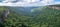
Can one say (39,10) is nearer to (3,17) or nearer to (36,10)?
(36,10)

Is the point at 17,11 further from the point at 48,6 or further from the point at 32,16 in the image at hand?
the point at 48,6

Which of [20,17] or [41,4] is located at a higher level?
[41,4]

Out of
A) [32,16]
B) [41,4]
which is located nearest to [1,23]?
[32,16]

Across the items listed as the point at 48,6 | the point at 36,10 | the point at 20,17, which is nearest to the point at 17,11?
the point at 20,17

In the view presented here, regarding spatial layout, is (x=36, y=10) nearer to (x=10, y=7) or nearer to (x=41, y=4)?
(x=41, y=4)

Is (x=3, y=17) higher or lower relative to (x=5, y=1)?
lower

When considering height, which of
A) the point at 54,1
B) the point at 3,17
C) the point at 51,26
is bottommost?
the point at 51,26
